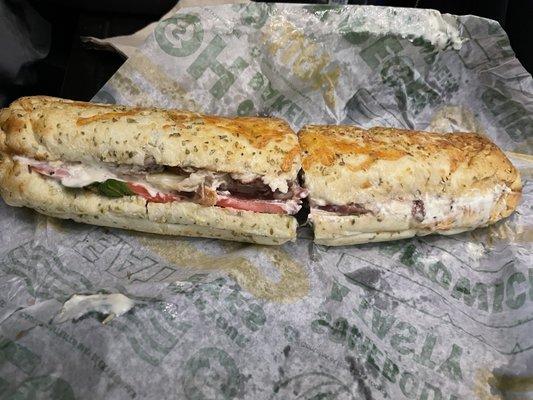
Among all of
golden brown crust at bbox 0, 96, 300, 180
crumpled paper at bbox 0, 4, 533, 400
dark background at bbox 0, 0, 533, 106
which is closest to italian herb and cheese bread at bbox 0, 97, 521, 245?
golden brown crust at bbox 0, 96, 300, 180

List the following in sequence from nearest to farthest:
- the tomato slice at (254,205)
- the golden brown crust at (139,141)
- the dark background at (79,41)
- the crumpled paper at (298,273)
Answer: the crumpled paper at (298,273) → the golden brown crust at (139,141) → the tomato slice at (254,205) → the dark background at (79,41)

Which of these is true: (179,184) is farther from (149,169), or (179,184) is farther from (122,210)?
(122,210)

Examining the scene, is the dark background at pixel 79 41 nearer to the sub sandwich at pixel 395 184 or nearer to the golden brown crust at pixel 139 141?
the golden brown crust at pixel 139 141

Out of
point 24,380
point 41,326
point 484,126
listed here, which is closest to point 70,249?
point 41,326

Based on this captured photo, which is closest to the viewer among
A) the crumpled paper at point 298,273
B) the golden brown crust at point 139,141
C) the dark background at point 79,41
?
the crumpled paper at point 298,273

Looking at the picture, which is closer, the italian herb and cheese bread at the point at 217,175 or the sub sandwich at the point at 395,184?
the italian herb and cheese bread at the point at 217,175

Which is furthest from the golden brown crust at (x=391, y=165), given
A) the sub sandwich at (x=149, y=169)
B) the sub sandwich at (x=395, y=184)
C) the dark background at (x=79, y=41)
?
the dark background at (x=79, y=41)

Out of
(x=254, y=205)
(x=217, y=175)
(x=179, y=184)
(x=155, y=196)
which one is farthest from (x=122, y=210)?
(x=254, y=205)
